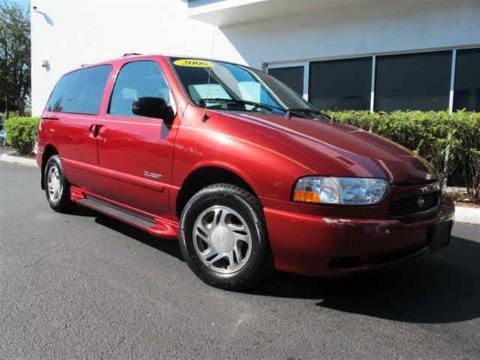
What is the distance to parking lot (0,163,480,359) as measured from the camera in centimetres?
266

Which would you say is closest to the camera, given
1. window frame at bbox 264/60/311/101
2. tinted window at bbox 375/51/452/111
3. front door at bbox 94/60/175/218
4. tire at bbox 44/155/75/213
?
front door at bbox 94/60/175/218

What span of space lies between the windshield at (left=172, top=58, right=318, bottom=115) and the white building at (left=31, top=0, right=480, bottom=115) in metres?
4.95

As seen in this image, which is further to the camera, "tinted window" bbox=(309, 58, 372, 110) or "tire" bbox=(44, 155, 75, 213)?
"tinted window" bbox=(309, 58, 372, 110)

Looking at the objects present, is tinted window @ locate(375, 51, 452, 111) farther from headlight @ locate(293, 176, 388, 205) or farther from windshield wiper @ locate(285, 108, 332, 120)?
headlight @ locate(293, 176, 388, 205)

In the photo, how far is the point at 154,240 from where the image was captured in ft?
15.6

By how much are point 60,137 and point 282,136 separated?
3248 millimetres

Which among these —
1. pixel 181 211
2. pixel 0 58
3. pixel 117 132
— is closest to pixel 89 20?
pixel 117 132

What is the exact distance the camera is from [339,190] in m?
2.94

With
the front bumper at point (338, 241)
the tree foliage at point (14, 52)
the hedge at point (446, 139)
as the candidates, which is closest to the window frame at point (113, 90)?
the front bumper at point (338, 241)

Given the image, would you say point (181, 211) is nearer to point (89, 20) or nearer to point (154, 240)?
point (154, 240)

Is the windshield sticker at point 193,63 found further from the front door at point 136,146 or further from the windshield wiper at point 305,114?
the windshield wiper at point 305,114

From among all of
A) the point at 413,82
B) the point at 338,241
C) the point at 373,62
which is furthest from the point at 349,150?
the point at 373,62

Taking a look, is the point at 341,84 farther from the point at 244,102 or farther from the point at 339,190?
the point at 339,190

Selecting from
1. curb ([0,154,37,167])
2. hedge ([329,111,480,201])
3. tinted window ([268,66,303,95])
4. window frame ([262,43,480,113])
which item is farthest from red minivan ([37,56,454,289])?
curb ([0,154,37,167])
